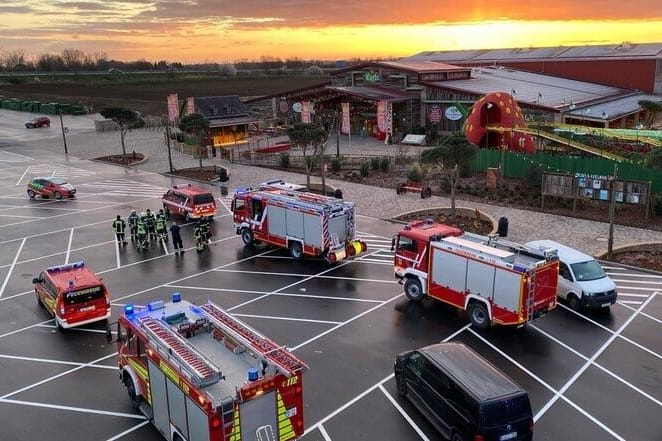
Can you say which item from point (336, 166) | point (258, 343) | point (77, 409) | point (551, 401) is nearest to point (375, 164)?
point (336, 166)

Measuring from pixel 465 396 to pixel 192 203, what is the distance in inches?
807

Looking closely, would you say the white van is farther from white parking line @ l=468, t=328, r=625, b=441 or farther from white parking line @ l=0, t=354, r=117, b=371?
white parking line @ l=0, t=354, r=117, b=371

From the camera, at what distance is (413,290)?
18531 millimetres

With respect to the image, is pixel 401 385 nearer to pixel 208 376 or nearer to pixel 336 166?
pixel 208 376

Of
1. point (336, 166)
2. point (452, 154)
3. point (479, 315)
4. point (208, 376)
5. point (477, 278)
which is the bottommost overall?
point (479, 315)

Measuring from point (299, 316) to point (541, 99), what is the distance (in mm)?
44116

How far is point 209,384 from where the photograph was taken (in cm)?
955

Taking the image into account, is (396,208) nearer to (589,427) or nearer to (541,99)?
(589,427)

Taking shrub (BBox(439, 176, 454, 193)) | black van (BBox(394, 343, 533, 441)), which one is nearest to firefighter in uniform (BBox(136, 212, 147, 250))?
black van (BBox(394, 343, 533, 441))

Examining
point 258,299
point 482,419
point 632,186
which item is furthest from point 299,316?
point 632,186

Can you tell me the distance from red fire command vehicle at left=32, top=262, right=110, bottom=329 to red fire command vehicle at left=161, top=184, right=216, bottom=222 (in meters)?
10.4

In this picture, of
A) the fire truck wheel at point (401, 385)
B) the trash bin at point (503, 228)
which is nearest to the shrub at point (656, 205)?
the trash bin at point (503, 228)

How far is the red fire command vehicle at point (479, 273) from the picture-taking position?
1550 centimetres

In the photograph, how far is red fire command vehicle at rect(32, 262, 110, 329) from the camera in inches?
664
